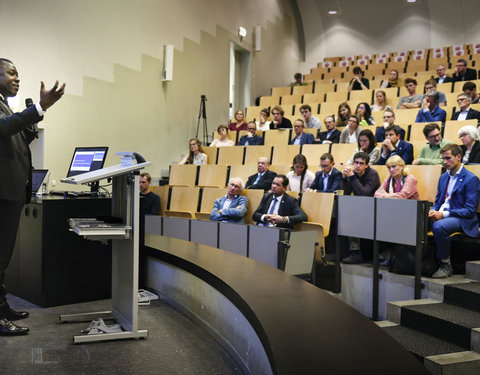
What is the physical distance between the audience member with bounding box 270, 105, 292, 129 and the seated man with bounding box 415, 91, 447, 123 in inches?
52.2

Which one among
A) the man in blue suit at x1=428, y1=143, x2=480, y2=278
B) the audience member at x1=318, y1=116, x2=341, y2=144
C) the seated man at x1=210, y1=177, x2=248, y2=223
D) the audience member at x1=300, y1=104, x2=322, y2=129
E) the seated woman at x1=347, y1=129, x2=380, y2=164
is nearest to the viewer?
the man in blue suit at x1=428, y1=143, x2=480, y2=278

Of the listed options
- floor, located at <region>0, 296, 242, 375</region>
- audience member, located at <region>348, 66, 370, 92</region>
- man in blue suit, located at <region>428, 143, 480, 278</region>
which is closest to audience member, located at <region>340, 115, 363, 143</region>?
man in blue suit, located at <region>428, 143, 480, 278</region>

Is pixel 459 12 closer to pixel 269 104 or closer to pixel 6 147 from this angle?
pixel 269 104

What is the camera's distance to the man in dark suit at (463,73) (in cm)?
539

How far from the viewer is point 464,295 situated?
236cm

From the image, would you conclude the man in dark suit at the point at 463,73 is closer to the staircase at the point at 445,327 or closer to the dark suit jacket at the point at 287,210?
the dark suit jacket at the point at 287,210

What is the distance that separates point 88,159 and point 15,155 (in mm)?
1320

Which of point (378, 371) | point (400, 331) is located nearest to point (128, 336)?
point (378, 371)

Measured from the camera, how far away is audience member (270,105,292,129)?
5.09m

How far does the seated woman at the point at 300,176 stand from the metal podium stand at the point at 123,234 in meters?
2.01

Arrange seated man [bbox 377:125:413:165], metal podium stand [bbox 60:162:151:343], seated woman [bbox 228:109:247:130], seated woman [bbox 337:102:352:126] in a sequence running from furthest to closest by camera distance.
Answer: seated woman [bbox 228:109:247:130] < seated woman [bbox 337:102:352:126] < seated man [bbox 377:125:413:165] < metal podium stand [bbox 60:162:151:343]

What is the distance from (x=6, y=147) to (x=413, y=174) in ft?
7.81

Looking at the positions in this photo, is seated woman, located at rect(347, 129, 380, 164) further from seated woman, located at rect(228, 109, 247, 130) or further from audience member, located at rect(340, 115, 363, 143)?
seated woman, located at rect(228, 109, 247, 130)

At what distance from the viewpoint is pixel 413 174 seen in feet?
10.5
